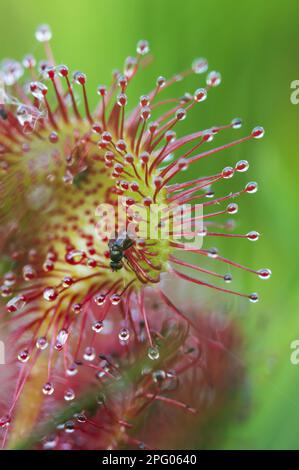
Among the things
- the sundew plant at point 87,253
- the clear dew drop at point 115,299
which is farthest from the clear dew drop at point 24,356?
the clear dew drop at point 115,299

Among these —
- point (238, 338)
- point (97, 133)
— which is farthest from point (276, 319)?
point (97, 133)

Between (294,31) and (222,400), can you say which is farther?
(294,31)

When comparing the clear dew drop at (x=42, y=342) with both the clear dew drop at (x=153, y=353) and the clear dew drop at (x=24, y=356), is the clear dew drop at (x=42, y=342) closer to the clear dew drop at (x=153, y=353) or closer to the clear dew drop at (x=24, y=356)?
the clear dew drop at (x=24, y=356)

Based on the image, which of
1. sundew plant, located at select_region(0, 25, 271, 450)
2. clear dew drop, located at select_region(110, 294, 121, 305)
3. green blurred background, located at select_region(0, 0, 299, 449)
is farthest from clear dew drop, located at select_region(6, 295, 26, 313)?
green blurred background, located at select_region(0, 0, 299, 449)

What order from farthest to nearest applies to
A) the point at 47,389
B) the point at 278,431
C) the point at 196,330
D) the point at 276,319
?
the point at 276,319
the point at 278,431
the point at 196,330
the point at 47,389

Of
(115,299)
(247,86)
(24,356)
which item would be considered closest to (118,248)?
(115,299)

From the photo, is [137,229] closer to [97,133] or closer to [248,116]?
[97,133]
